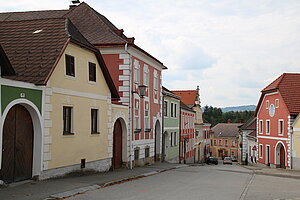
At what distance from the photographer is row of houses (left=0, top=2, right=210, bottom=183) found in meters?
13.8

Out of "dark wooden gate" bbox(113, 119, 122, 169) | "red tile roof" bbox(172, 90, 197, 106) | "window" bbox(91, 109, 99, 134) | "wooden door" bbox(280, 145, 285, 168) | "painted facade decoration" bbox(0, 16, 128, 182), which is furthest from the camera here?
"red tile roof" bbox(172, 90, 197, 106)

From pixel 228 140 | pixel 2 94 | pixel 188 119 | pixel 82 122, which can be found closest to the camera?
pixel 2 94

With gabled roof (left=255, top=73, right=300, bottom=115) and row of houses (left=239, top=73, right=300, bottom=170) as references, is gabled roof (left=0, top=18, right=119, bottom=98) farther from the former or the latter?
gabled roof (left=255, top=73, right=300, bottom=115)

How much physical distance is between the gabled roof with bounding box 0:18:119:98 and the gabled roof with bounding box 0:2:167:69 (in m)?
6.90

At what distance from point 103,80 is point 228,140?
96901 millimetres

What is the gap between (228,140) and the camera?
372 ft

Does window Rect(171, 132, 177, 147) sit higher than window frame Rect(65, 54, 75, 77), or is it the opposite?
window frame Rect(65, 54, 75, 77)

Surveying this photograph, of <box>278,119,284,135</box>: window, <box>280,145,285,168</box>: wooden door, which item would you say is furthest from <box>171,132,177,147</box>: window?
<box>280,145,285,168</box>: wooden door

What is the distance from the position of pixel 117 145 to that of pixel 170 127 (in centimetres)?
1574

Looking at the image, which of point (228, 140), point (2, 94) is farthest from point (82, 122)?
point (228, 140)

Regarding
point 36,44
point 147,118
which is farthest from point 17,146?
point 147,118

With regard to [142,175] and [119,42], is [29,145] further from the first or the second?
[119,42]

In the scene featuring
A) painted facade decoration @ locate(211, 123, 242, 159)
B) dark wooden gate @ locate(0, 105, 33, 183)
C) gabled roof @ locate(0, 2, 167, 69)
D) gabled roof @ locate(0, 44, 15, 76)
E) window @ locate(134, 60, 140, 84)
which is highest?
gabled roof @ locate(0, 2, 167, 69)

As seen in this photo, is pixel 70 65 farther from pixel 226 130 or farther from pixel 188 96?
pixel 226 130
